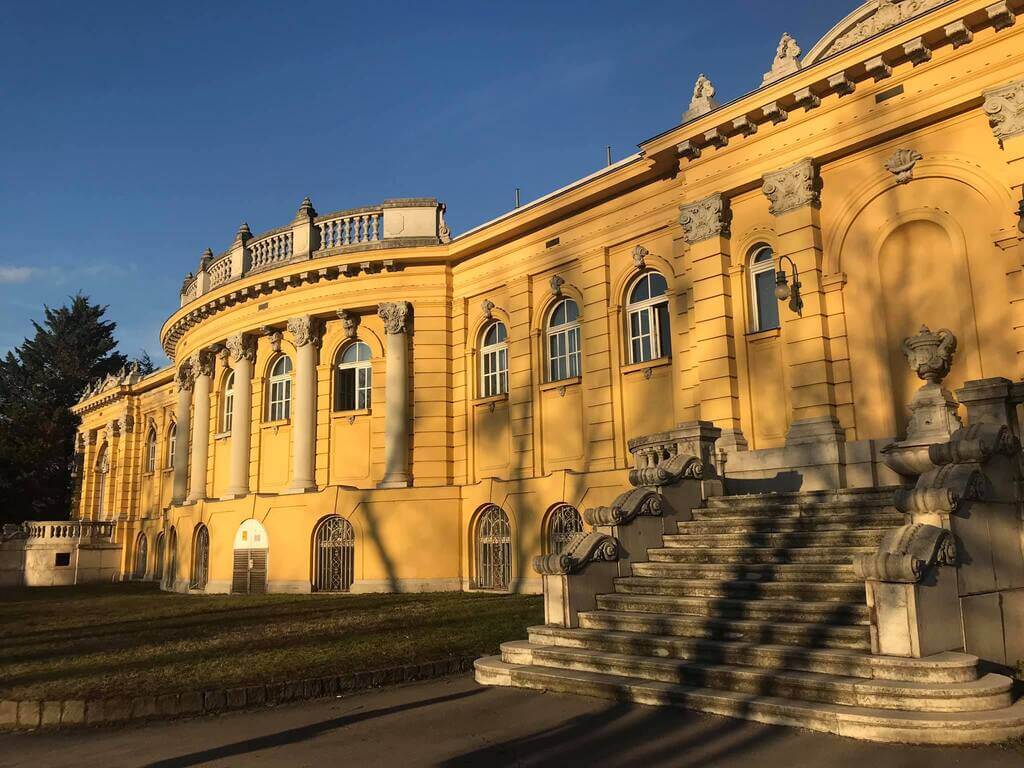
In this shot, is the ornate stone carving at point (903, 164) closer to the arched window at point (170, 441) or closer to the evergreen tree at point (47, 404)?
the arched window at point (170, 441)

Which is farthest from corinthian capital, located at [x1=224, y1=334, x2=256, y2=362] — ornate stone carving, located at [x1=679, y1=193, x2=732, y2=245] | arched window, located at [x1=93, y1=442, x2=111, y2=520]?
arched window, located at [x1=93, y1=442, x2=111, y2=520]

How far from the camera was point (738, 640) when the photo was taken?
845 centimetres

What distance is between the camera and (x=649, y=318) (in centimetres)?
1883

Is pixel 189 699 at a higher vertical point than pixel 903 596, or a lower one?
lower

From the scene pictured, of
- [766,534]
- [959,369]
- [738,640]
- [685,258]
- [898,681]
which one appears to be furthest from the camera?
[685,258]

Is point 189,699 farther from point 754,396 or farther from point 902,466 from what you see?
point 754,396

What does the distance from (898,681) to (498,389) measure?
16171mm

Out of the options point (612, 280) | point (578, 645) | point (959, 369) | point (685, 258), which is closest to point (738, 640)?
point (578, 645)

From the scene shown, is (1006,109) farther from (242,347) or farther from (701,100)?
(242,347)

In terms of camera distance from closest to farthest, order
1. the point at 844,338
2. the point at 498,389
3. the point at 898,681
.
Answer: the point at 898,681 → the point at 844,338 → the point at 498,389

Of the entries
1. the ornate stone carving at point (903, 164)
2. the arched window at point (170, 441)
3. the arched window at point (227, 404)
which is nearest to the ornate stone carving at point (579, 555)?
the ornate stone carving at point (903, 164)

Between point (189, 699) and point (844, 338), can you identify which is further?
point (844, 338)

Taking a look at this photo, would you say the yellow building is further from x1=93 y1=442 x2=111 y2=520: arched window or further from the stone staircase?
x1=93 y1=442 x2=111 y2=520: arched window

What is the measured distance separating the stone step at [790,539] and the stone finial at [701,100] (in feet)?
29.5
